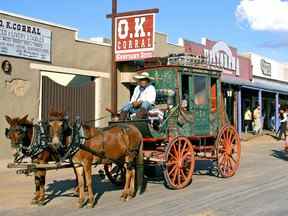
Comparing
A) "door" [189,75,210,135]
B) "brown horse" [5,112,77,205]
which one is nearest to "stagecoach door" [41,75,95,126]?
"door" [189,75,210,135]

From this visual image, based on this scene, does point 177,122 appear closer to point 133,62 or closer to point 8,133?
point 8,133

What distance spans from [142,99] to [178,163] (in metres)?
1.54

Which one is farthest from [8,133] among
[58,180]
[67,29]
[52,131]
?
[67,29]

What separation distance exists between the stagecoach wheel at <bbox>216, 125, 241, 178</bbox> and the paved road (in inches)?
10.4

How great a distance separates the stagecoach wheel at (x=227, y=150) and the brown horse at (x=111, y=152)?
2.75 metres

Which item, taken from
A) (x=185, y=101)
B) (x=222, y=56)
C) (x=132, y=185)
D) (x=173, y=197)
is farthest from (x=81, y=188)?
(x=222, y=56)

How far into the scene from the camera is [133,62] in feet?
71.6

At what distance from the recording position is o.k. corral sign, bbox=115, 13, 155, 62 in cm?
1930

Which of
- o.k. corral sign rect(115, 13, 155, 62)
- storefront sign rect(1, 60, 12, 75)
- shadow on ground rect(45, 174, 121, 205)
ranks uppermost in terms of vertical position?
o.k. corral sign rect(115, 13, 155, 62)

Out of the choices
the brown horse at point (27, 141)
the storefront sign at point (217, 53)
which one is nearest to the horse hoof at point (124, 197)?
the brown horse at point (27, 141)

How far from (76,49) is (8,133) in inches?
429

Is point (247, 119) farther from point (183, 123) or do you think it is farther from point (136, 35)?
point (183, 123)

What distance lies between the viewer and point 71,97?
1919 cm

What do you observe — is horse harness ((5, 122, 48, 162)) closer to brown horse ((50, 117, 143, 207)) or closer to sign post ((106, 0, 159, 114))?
brown horse ((50, 117, 143, 207))
